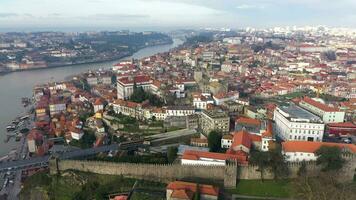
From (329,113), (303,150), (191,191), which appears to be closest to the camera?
(191,191)

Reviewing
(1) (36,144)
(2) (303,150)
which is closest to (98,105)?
(1) (36,144)

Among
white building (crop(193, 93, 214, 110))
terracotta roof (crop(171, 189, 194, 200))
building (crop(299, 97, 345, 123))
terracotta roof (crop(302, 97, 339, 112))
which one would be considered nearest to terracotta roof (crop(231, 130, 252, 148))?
terracotta roof (crop(171, 189, 194, 200))

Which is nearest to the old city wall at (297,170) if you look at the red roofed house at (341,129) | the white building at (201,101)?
the red roofed house at (341,129)

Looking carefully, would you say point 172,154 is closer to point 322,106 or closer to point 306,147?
point 306,147

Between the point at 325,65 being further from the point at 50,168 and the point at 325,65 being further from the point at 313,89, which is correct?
the point at 50,168

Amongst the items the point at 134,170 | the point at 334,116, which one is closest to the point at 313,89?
the point at 334,116

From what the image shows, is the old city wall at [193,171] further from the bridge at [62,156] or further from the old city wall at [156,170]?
the bridge at [62,156]
